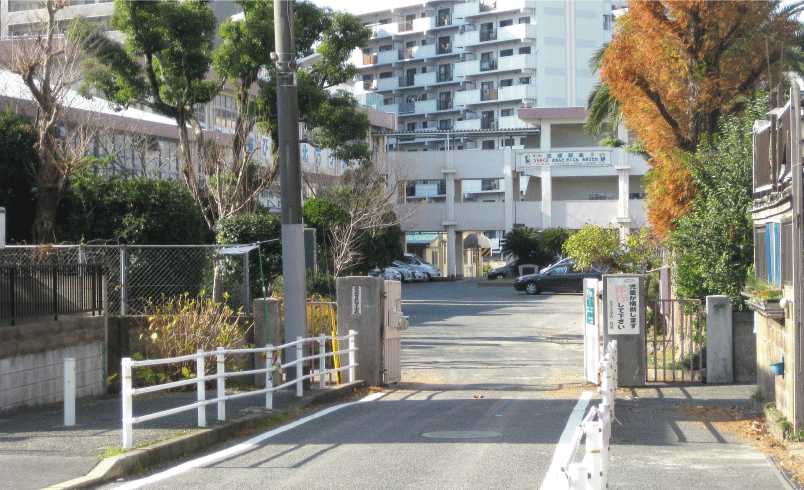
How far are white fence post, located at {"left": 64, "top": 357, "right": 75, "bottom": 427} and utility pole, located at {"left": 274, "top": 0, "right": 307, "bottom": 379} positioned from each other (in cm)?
362

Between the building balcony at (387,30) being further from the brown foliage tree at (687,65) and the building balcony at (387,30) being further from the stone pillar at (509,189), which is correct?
the brown foliage tree at (687,65)

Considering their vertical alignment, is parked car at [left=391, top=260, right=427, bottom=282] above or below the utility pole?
below

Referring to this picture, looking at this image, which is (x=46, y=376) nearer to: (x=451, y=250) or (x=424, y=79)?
(x=451, y=250)

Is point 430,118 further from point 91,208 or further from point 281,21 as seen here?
point 281,21

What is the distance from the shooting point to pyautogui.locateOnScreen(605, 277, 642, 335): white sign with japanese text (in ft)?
44.2

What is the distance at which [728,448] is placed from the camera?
8.66 meters

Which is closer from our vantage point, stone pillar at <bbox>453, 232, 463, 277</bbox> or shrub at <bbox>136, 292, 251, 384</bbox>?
shrub at <bbox>136, 292, 251, 384</bbox>

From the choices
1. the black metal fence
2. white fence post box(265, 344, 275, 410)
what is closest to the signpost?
white fence post box(265, 344, 275, 410)

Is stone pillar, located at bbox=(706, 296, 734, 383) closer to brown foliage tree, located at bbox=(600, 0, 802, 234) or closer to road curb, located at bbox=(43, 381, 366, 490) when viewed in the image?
brown foliage tree, located at bbox=(600, 0, 802, 234)

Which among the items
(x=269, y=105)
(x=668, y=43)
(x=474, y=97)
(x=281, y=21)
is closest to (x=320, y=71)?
(x=269, y=105)

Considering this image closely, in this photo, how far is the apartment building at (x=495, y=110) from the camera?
5159 centimetres

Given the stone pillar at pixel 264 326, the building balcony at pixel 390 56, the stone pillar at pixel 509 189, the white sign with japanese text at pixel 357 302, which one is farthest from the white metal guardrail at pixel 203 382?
the building balcony at pixel 390 56

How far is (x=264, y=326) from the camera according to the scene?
1355 centimetres

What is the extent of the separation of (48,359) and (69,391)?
2612 mm
